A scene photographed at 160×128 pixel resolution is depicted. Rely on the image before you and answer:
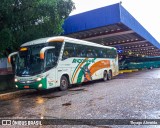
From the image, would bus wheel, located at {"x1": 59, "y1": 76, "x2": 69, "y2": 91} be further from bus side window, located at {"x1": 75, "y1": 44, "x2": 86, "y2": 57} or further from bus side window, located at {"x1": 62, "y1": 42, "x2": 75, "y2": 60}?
bus side window, located at {"x1": 75, "y1": 44, "x2": 86, "y2": 57}

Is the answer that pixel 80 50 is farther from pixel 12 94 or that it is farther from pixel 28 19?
pixel 12 94

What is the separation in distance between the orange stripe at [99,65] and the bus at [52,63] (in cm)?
7

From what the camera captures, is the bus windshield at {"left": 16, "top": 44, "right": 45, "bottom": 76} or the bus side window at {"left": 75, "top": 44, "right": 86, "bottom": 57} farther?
the bus side window at {"left": 75, "top": 44, "right": 86, "bottom": 57}

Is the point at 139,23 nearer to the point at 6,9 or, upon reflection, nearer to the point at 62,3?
the point at 62,3

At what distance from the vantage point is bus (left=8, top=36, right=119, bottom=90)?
11.8m

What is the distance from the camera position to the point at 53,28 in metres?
15.1

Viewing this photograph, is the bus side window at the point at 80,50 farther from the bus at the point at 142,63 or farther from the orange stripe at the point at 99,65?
the bus at the point at 142,63

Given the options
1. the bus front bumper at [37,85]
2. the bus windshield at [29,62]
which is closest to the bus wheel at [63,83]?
the bus front bumper at [37,85]

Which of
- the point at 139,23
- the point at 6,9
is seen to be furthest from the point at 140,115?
the point at 139,23

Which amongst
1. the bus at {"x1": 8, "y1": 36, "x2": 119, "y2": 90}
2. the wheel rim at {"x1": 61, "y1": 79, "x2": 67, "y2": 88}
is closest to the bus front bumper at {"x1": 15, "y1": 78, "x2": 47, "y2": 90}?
the bus at {"x1": 8, "y1": 36, "x2": 119, "y2": 90}

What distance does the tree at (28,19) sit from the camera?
42.0 feet

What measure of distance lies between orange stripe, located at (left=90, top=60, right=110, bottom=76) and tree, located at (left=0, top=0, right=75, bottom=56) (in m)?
3.85

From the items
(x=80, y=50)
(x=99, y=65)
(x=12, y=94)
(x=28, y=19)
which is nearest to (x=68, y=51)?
(x=80, y=50)

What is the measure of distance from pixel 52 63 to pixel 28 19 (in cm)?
364
